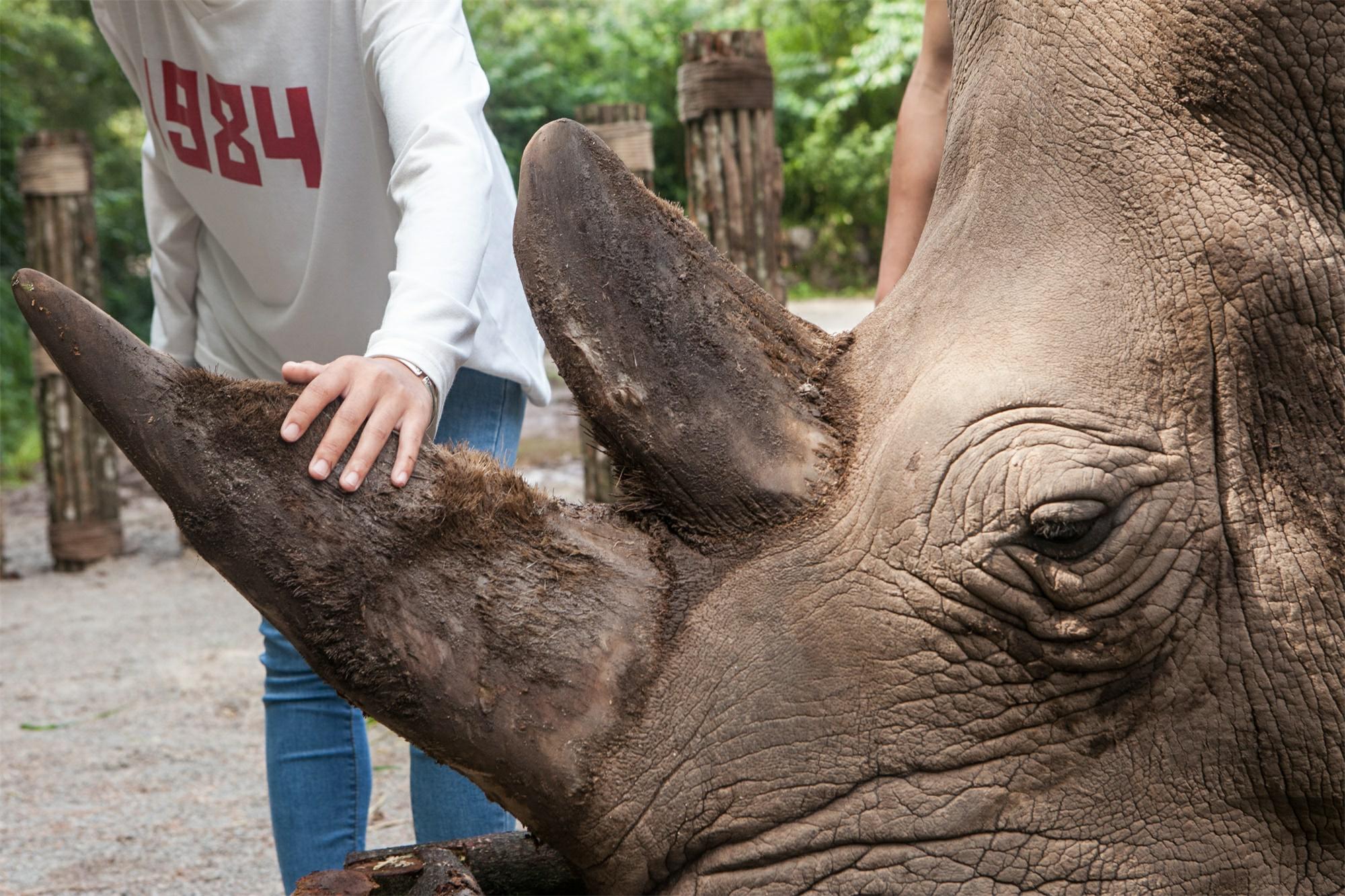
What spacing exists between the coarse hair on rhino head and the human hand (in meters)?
0.03

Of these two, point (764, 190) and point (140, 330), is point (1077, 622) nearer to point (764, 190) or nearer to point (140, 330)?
point (764, 190)

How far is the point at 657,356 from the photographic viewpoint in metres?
1.84

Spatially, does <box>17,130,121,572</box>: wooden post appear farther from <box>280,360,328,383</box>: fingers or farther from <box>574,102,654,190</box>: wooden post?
<box>280,360,328,383</box>: fingers

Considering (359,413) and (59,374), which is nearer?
(359,413)

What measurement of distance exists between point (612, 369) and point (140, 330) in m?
13.7

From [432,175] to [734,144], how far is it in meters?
4.21

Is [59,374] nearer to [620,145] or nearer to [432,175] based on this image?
[620,145]

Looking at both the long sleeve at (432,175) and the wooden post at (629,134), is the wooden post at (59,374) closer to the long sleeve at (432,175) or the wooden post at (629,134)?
the wooden post at (629,134)

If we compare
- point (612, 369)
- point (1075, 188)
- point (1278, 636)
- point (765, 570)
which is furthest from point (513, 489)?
point (1278, 636)

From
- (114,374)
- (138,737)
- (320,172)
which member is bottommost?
(138,737)

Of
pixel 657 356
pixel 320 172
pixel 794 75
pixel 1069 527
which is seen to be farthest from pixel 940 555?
pixel 794 75

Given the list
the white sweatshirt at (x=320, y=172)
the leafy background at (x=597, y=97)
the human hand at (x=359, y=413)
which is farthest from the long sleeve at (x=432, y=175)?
the leafy background at (x=597, y=97)

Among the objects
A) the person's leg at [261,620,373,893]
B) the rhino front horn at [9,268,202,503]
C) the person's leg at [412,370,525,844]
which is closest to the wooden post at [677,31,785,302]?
the person's leg at [412,370,525,844]

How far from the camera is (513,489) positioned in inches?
70.5
